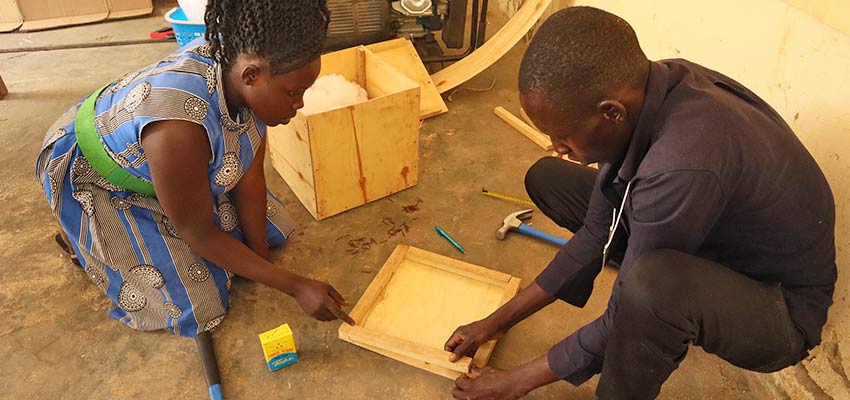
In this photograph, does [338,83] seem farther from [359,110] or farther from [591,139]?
[591,139]

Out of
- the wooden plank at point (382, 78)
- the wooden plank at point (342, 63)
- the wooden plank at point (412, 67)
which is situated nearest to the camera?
the wooden plank at point (382, 78)

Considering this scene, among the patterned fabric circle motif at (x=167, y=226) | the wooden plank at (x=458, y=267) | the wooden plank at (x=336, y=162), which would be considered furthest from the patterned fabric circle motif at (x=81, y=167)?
the wooden plank at (x=458, y=267)

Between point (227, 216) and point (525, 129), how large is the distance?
5.04 ft

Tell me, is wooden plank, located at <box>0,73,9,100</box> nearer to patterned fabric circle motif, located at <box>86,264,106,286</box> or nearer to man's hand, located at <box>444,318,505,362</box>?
patterned fabric circle motif, located at <box>86,264,106,286</box>

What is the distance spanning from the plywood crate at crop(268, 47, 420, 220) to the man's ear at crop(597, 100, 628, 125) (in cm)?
120

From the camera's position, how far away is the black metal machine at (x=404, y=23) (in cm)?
311

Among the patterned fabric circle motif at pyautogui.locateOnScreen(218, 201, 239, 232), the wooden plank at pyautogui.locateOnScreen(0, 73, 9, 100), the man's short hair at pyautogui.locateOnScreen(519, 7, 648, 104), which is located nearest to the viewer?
the man's short hair at pyautogui.locateOnScreen(519, 7, 648, 104)

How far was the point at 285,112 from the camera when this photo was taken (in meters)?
1.55

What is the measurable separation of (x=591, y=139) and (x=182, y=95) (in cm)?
101

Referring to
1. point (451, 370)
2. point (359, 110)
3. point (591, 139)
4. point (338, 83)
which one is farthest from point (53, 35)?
point (591, 139)

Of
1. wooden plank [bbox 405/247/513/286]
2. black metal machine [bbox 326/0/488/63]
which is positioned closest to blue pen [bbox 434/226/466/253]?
wooden plank [bbox 405/247/513/286]

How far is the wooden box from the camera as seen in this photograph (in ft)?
5.62

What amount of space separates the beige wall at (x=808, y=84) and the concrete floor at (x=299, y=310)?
22cm

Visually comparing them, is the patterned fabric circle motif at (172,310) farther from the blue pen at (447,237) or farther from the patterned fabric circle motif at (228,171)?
the blue pen at (447,237)
